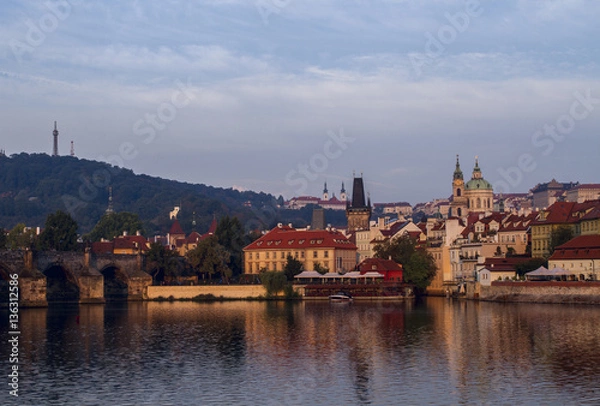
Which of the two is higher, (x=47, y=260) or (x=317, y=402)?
(x=47, y=260)

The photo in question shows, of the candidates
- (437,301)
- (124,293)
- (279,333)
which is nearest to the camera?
(279,333)

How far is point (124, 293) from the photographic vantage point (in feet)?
381

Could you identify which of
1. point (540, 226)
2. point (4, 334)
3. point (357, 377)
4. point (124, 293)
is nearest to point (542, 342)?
point (357, 377)

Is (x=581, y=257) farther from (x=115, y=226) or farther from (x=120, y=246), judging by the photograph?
(x=115, y=226)

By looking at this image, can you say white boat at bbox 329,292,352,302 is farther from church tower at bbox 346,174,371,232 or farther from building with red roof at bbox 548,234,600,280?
church tower at bbox 346,174,371,232

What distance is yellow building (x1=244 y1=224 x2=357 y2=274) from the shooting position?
382ft

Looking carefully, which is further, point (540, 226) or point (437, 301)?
point (540, 226)

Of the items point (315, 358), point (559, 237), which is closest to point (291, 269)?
point (559, 237)

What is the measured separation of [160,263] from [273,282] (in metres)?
17.1

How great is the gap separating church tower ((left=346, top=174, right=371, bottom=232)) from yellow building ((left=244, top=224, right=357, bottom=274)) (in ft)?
172

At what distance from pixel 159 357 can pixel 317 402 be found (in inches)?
589

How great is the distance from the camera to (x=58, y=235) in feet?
426

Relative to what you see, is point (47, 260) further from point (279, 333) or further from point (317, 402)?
point (317, 402)

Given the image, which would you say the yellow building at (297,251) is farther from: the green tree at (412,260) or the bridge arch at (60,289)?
the bridge arch at (60,289)
